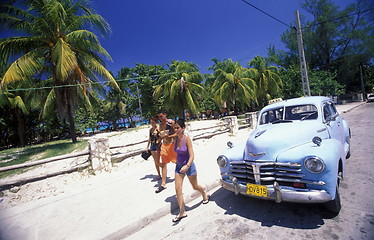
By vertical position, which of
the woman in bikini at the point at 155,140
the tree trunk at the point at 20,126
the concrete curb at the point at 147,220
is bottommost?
the concrete curb at the point at 147,220

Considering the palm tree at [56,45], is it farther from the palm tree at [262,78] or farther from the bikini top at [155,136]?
the palm tree at [262,78]

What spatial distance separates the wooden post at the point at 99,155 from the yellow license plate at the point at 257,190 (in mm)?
5100

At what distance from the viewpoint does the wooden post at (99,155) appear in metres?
6.05

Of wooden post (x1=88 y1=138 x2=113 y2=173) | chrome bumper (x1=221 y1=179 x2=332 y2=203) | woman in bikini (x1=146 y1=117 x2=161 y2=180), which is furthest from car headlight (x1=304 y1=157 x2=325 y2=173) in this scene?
wooden post (x1=88 y1=138 x2=113 y2=173)

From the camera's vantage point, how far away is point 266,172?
2773mm

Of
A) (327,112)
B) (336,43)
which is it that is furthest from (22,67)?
(336,43)

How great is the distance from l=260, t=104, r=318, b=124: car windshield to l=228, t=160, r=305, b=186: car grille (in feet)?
5.33

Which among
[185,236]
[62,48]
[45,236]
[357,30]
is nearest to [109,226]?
[45,236]

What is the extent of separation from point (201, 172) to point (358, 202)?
3.30 meters

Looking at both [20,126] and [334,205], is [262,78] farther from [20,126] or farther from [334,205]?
[20,126]

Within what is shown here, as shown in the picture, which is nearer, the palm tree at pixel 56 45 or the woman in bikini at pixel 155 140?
the woman in bikini at pixel 155 140

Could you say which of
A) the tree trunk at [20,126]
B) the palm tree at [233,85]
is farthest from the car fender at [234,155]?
the tree trunk at [20,126]

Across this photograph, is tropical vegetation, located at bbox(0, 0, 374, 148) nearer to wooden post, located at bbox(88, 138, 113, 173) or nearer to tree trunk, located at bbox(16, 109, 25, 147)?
tree trunk, located at bbox(16, 109, 25, 147)

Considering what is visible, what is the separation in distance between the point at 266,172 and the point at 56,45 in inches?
430
